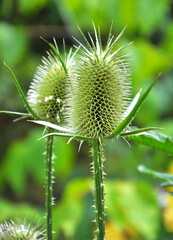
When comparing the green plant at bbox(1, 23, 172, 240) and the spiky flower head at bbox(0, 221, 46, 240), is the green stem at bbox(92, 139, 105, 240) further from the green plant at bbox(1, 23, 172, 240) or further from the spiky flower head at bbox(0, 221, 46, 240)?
the spiky flower head at bbox(0, 221, 46, 240)

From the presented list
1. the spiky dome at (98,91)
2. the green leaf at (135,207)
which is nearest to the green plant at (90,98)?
the spiky dome at (98,91)

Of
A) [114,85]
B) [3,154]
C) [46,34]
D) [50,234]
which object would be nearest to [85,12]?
[46,34]

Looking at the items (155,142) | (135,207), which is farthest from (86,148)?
(155,142)

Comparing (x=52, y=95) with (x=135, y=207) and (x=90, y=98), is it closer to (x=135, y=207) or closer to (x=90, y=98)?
(x=90, y=98)

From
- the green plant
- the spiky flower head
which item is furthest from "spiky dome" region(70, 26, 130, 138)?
the spiky flower head

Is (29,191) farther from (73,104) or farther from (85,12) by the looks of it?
(73,104)

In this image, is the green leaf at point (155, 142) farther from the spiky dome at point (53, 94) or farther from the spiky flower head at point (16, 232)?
the spiky flower head at point (16, 232)

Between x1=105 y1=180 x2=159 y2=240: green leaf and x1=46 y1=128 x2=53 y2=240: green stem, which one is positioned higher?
x1=46 y1=128 x2=53 y2=240: green stem
